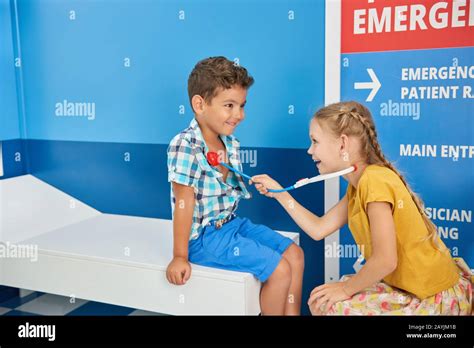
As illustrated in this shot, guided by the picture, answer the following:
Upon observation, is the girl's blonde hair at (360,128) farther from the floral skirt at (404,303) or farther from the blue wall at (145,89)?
the blue wall at (145,89)

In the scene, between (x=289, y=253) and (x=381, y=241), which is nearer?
(x=381, y=241)

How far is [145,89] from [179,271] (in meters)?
0.74

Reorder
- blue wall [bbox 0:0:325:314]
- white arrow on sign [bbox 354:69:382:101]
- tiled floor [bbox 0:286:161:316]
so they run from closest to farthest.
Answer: white arrow on sign [bbox 354:69:382:101] < blue wall [bbox 0:0:325:314] < tiled floor [bbox 0:286:161:316]

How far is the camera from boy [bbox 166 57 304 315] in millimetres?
1310

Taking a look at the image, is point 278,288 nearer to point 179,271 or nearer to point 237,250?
point 237,250

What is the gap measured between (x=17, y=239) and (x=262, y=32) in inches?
39.0

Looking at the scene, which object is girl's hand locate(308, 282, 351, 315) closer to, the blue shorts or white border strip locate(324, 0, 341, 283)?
the blue shorts

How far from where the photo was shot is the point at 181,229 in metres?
1.30

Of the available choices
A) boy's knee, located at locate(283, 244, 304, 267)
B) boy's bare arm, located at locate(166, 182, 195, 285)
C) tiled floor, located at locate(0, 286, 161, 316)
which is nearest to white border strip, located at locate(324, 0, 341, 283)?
boy's knee, located at locate(283, 244, 304, 267)

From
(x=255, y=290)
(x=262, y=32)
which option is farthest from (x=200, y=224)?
(x=262, y=32)

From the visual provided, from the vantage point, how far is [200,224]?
1.36 m

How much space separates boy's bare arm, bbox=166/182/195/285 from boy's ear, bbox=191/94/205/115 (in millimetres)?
198

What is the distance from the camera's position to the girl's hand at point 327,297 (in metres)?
1.13

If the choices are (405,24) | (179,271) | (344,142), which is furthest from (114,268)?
(405,24)
